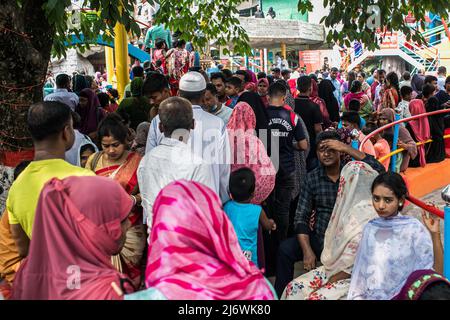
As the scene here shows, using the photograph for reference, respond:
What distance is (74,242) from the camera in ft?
8.20

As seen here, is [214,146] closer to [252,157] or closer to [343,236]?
[252,157]

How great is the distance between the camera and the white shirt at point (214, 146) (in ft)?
14.3

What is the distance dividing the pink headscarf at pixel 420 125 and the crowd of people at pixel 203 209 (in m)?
2.08

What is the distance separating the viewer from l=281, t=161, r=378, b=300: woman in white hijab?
423 cm

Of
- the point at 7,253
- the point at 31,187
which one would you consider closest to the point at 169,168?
the point at 31,187

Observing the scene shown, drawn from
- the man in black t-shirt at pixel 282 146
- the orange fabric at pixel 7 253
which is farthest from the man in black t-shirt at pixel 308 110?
the orange fabric at pixel 7 253

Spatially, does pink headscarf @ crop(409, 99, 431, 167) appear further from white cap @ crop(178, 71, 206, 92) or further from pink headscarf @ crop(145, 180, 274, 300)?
pink headscarf @ crop(145, 180, 274, 300)

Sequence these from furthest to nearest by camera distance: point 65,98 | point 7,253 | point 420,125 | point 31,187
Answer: point 420,125 < point 65,98 < point 7,253 < point 31,187

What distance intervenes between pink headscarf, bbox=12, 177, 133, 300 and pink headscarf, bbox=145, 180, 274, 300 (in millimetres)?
204

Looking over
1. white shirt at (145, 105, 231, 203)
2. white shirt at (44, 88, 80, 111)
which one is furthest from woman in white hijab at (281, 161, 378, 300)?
white shirt at (44, 88, 80, 111)

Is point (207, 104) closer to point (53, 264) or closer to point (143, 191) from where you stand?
point (143, 191)

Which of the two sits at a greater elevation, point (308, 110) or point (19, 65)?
point (19, 65)

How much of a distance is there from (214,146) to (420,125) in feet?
20.6

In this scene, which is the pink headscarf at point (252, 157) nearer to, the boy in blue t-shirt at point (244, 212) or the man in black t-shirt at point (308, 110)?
the boy in blue t-shirt at point (244, 212)
